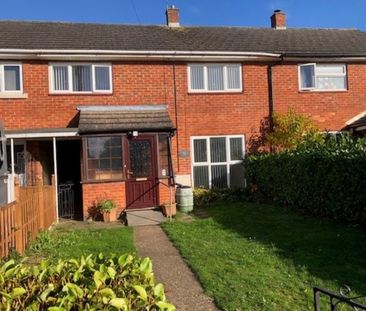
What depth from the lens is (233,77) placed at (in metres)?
16.5

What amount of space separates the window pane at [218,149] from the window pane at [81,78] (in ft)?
15.5

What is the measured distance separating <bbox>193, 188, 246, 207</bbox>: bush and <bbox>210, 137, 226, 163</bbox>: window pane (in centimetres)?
121

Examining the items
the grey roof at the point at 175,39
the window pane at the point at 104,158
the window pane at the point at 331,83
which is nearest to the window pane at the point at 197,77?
the grey roof at the point at 175,39

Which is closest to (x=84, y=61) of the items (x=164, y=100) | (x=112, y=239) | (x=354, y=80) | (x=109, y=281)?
(x=164, y=100)

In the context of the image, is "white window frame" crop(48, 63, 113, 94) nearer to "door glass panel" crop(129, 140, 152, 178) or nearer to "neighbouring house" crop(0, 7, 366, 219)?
"neighbouring house" crop(0, 7, 366, 219)

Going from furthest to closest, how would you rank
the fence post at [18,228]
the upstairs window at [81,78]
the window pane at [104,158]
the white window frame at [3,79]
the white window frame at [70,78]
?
the upstairs window at [81,78], the white window frame at [70,78], the white window frame at [3,79], the window pane at [104,158], the fence post at [18,228]

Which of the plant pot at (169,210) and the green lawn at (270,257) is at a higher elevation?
the plant pot at (169,210)

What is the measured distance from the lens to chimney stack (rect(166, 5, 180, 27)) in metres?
19.6

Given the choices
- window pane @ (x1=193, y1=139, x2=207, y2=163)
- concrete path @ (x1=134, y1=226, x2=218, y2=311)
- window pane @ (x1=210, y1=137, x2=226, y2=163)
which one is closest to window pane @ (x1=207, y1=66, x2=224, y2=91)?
window pane @ (x1=210, y1=137, x2=226, y2=163)

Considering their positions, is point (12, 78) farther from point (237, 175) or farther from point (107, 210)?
point (237, 175)

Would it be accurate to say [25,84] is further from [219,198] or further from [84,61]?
[219,198]

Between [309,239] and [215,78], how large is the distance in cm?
890

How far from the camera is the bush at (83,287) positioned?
2652 mm

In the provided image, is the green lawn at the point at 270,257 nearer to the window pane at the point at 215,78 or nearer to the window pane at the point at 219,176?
the window pane at the point at 219,176
